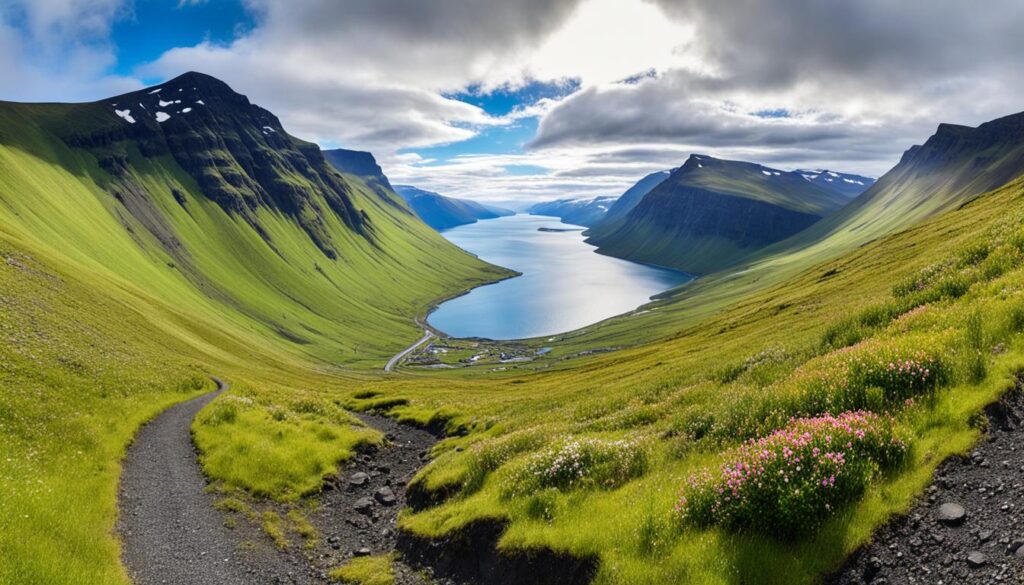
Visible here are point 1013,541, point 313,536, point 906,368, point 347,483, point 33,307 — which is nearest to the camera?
point 1013,541

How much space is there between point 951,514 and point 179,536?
919 inches

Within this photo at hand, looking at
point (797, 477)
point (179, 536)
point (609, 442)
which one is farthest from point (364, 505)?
point (797, 477)

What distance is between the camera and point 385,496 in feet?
86.9

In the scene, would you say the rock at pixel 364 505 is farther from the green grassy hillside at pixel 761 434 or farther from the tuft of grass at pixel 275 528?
the tuft of grass at pixel 275 528

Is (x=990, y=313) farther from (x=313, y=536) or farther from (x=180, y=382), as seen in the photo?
(x=180, y=382)

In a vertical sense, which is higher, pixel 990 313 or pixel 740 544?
pixel 990 313

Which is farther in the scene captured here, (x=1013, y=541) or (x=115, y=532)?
(x=115, y=532)

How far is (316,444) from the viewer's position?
31.9m

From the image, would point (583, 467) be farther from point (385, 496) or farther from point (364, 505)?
point (385, 496)

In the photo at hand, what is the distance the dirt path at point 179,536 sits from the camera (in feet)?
56.3

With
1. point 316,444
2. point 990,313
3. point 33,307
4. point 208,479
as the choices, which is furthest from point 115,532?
point 33,307

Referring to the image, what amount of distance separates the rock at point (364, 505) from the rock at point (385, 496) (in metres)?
0.53

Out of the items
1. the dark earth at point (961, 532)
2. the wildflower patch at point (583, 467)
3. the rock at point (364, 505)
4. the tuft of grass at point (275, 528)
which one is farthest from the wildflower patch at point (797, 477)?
the rock at point (364, 505)

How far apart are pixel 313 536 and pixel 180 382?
35.4m
